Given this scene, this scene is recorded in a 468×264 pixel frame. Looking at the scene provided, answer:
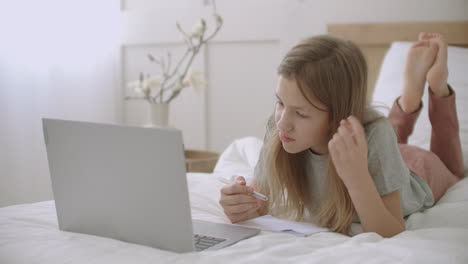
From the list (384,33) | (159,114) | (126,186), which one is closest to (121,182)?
(126,186)

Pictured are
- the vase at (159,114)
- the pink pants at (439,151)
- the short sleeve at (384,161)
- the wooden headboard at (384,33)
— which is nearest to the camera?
the short sleeve at (384,161)

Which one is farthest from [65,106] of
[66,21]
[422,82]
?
[422,82]

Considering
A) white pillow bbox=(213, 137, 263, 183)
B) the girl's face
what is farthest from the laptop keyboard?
white pillow bbox=(213, 137, 263, 183)

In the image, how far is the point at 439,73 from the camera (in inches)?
60.5

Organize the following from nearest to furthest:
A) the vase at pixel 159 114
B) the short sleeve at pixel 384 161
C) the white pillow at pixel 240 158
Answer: the short sleeve at pixel 384 161
the white pillow at pixel 240 158
the vase at pixel 159 114

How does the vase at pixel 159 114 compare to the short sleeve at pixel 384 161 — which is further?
the vase at pixel 159 114

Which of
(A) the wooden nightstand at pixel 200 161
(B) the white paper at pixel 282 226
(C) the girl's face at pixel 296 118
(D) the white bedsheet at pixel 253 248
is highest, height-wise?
(C) the girl's face at pixel 296 118

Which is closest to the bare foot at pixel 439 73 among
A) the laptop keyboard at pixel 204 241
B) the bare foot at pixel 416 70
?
the bare foot at pixel 416 70

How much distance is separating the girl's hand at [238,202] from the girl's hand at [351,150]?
22cm

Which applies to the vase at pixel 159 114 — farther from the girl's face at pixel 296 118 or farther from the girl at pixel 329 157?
the girl's face at pixel 296 118

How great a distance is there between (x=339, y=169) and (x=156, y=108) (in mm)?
1505

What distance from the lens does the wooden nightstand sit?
2.27m

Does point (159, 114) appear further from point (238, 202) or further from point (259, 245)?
point (259, 245)

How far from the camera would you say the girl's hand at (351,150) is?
3.23 feet
